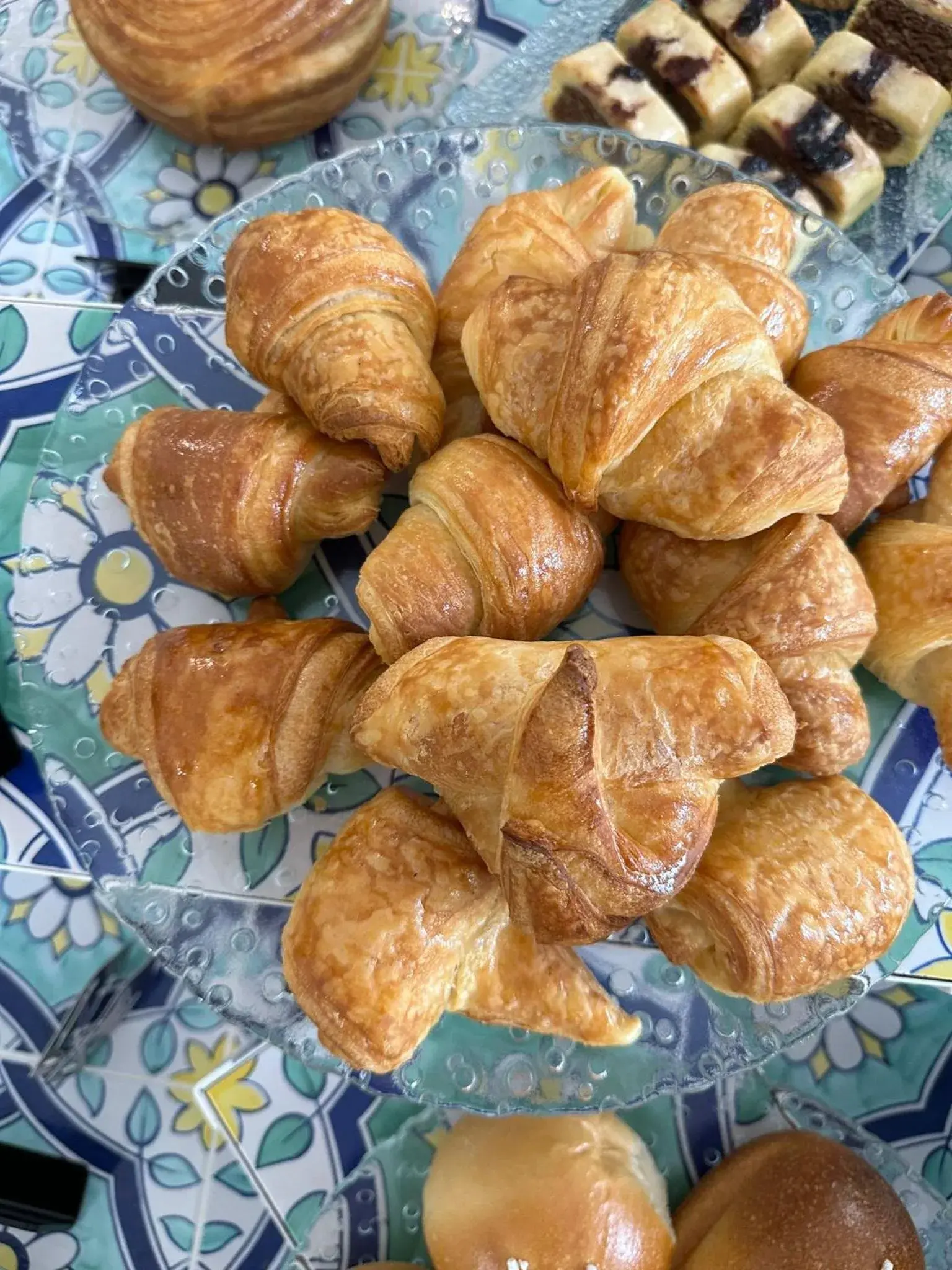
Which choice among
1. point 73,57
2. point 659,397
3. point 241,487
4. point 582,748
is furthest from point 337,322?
point 73,57

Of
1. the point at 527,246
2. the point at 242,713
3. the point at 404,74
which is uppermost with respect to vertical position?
the point at 404,74

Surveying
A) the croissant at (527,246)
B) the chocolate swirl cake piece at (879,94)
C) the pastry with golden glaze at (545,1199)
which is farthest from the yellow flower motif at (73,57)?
the pastry with golden glaze at (545,1199)

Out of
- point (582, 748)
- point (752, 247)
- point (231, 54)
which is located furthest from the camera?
point (231, 54)

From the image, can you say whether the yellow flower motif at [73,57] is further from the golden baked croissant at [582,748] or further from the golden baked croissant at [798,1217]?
the golden baked croissant at [798,1217]

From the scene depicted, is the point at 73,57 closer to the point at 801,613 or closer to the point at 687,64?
the point at 687,64

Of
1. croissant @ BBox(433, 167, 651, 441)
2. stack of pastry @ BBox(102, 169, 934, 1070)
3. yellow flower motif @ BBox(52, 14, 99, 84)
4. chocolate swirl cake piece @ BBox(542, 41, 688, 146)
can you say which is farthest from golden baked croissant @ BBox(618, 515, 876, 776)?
yellow flower motif @ BBox(52, 14, 99, 84)

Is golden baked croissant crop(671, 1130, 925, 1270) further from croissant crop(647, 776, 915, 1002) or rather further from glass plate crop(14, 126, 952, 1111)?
croissant crop(647, 776, 915, 1002)
